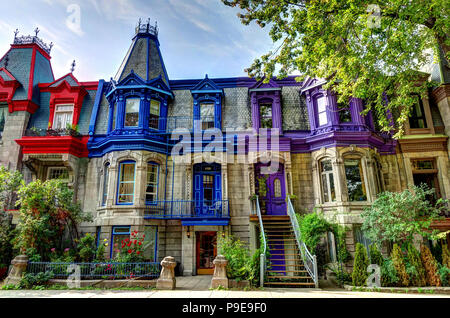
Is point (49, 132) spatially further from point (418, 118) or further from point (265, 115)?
point (418, 118)

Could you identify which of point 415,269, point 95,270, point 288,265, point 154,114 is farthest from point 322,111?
point 95,270

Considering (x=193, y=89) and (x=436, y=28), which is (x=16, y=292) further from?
(x=436, y=28)

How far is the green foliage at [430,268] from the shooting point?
953 cm

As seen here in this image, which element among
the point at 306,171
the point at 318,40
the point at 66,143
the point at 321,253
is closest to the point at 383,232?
the point at 321,253

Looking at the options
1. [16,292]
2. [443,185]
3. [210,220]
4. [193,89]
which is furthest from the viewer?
[193,89]

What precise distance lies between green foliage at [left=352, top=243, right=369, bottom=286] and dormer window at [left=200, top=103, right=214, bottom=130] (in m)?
9.69

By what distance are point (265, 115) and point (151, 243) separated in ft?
30.9

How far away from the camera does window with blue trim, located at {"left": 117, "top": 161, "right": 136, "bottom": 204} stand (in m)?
13.6

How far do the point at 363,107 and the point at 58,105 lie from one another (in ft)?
58.3

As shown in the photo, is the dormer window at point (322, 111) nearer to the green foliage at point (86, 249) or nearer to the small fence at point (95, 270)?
the small fence at point (95, 270)

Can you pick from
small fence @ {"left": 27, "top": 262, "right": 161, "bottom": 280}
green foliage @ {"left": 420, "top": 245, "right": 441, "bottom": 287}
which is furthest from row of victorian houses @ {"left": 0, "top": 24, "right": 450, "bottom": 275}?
green foliage @ {"left": 420, "top": 245, "right": 441, "bottom": 287}

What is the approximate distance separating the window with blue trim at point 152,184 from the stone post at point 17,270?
5.42 metres

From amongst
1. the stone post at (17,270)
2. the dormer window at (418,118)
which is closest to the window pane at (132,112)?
the stone post at (17,270)

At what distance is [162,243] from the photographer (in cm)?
1338
